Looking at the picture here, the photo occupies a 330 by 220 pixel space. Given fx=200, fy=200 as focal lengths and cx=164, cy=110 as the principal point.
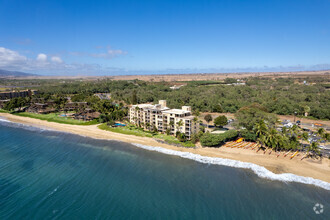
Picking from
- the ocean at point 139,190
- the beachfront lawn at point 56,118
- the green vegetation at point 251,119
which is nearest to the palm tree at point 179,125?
the ocean at point 139,190

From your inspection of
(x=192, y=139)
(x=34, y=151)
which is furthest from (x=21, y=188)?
(x=192, y=139)

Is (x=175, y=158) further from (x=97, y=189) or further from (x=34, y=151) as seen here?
(x=34, y=151)

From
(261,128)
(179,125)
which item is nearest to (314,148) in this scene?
(261,128)

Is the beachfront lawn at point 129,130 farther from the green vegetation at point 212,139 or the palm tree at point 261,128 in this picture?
the palm tree at point 261,128

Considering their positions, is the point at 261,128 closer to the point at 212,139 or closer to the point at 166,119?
the point at 212,139

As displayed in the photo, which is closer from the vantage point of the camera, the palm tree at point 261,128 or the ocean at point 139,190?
the ocean at point 139,190

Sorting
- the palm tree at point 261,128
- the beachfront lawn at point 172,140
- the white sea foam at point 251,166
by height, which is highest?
the palm tree at point 261,128

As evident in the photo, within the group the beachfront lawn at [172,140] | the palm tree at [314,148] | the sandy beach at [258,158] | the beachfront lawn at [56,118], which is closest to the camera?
the sandy beach at [258,158]
